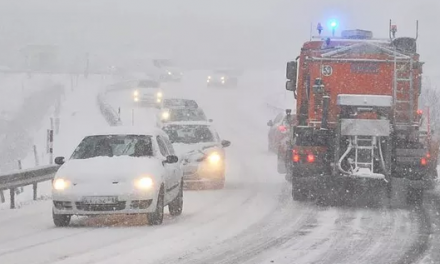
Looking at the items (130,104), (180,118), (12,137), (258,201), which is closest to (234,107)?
(130,104)

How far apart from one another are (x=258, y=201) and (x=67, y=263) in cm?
727

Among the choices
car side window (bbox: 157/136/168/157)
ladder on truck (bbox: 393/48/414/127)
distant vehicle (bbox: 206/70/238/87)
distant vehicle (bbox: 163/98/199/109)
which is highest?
distant vehicle (bbox: 206/70/238/87)

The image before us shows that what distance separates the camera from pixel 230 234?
10.4 metres

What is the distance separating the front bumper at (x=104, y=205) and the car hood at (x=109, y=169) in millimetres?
270

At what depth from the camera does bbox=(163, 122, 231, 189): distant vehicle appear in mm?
17188

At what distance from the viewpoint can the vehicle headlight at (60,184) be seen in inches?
439

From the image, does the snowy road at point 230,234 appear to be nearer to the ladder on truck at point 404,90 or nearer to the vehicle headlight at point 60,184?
the vehicle headlight at point 60,184

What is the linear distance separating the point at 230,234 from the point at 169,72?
70.5m

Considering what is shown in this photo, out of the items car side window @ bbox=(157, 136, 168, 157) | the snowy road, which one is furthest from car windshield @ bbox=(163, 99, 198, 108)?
car side window @ bbox=(157, 136, 168, 157)

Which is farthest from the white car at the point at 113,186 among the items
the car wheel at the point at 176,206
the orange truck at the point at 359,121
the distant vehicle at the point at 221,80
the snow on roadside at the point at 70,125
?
the distant vehicle at the point at 221,80

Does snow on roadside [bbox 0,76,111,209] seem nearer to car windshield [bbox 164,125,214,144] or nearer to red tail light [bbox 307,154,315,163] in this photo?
car windshield [bbox 164,125,214,144]

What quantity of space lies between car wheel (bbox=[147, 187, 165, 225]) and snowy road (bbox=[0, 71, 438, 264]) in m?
0.15

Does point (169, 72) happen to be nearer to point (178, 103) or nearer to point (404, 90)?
point (178, 103)

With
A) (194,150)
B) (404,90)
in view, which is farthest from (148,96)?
→ (404,90)
